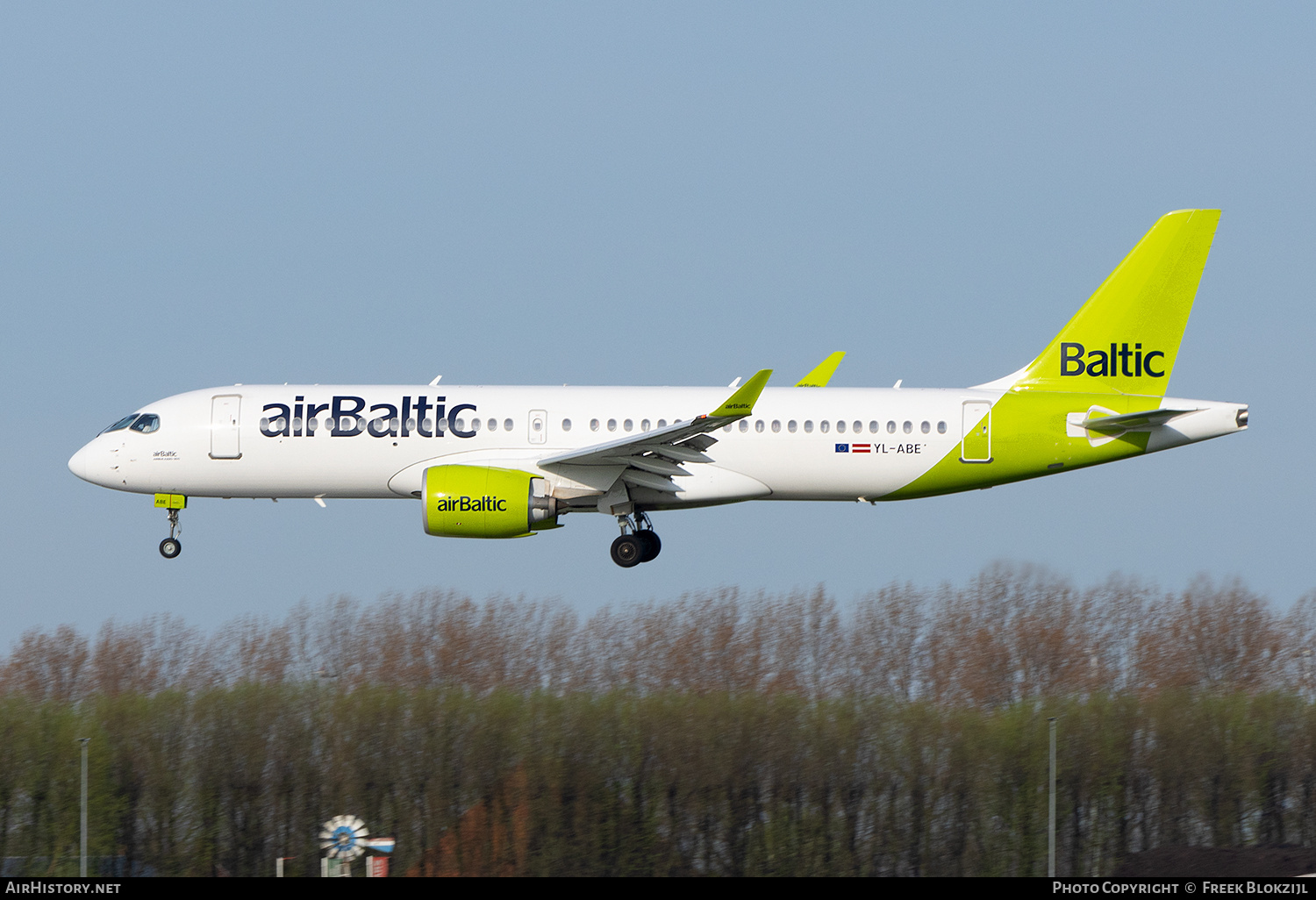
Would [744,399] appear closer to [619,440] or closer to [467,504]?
[619,440]

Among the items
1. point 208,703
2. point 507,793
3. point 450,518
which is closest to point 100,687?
point 208,703

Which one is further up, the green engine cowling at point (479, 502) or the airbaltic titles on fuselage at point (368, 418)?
the airbaltic titles on fuselage at point (368, 418)

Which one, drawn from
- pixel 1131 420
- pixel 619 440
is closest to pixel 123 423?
pixel 619 440

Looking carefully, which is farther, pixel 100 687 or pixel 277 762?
pixel 100 687

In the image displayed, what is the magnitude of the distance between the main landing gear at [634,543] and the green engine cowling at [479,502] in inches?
99.8

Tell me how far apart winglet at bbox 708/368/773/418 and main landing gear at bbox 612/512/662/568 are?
17.1 ft

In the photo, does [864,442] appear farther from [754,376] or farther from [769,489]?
[754,376]

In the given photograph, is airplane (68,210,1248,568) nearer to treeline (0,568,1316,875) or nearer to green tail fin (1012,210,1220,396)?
green tail fin (1012,210,1220,396)

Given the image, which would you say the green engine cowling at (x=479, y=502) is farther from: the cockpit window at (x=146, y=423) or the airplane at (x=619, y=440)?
the cockpit window at (x=146, y=423)

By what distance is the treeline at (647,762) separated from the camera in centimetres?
4722

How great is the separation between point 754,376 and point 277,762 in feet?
88.6

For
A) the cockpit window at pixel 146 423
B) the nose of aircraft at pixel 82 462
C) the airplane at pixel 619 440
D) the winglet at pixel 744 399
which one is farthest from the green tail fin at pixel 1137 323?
the nose of aircraft at pixel 82 462

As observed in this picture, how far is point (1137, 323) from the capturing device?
Result: 35.7 metres
